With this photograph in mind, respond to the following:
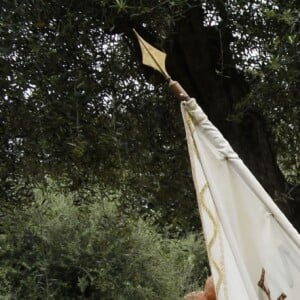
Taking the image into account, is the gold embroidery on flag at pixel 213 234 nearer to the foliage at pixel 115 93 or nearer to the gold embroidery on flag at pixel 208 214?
the gold embroidery on flag at pixel 208 214

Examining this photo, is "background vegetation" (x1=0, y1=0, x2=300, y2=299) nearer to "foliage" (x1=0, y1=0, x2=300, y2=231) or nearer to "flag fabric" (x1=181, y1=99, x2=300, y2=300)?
"foliage" (x1=0, y1=0, x2=300, y2=231)

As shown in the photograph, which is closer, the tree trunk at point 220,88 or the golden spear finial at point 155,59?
the golden spear finial at point 155,59

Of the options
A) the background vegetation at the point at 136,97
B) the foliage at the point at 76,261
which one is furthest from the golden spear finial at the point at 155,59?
the foliage at the point at 76,261

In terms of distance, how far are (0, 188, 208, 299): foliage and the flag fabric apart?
5265 mm

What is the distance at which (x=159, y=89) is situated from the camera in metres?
3.28

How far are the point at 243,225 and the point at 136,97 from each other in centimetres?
137

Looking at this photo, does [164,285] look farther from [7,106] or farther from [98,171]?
[7,106]

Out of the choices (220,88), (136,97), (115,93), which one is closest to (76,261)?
(136,97)

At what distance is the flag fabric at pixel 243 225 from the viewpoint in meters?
1.98

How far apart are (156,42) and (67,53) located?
14.8 inches

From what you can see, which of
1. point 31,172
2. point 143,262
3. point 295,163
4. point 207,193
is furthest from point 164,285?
point 207,193

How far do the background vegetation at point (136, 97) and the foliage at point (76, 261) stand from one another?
373cm

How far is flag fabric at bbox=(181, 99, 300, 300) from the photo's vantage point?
1979 millimetres

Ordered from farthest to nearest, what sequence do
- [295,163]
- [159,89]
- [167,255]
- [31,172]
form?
1. [167,255]
2. [295,163]
3. [159,89]
4. [31,172]
